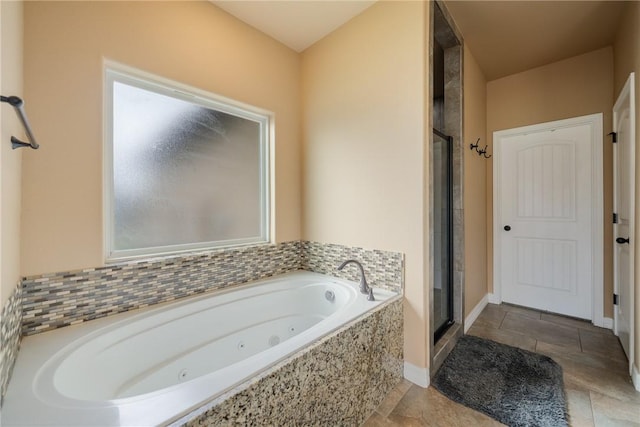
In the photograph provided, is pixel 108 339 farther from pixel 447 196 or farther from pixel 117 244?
pixel 447 196

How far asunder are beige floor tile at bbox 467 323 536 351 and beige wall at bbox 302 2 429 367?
1.05m

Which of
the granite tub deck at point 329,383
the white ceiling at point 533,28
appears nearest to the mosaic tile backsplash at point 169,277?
the granite tub deck at point 329,383

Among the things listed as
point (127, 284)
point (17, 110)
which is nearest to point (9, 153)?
point (17, 110)

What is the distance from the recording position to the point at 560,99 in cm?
276

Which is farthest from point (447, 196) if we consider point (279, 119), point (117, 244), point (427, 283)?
point (117, 244)

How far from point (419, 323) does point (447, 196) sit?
120 centimetres

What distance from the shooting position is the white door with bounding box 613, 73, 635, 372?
5.88ft

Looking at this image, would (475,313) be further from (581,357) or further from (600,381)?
(600,381)

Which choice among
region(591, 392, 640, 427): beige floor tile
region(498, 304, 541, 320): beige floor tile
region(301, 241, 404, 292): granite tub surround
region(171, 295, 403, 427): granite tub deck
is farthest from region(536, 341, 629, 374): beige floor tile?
region(301, 241, 404, 292): granite tub surround

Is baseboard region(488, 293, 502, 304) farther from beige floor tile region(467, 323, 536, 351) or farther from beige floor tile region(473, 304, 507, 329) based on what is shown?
beige floor tile region(467, 323, 536, 351)

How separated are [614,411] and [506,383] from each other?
50 cm

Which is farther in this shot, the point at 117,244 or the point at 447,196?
the point at 447,196

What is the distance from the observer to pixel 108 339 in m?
1.34

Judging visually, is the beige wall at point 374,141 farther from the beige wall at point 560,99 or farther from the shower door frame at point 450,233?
the beige wall at point 560,99
